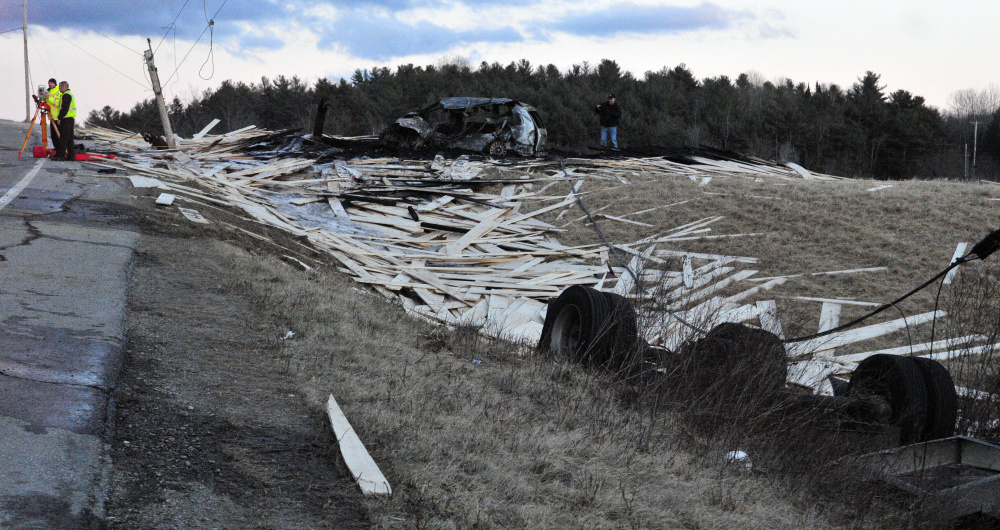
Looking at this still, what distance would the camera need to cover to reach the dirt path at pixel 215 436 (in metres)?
3.47

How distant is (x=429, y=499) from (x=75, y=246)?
6.62 m

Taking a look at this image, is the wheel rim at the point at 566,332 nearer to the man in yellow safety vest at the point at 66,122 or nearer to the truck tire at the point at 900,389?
the truck tire at the point at 900,389

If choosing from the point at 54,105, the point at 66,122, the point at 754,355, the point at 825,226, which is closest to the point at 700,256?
the point at 825,226

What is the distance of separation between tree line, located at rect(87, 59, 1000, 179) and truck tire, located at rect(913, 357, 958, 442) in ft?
99.6

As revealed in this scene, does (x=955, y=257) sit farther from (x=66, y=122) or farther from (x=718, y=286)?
(x=66, y=122)

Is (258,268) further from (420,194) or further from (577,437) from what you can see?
(420,194)

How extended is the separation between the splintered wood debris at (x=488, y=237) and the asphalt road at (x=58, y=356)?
282cm

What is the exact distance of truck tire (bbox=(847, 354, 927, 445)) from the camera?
21.4 feet

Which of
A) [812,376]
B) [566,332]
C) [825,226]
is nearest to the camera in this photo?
[566,332]

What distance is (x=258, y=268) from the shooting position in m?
8.88

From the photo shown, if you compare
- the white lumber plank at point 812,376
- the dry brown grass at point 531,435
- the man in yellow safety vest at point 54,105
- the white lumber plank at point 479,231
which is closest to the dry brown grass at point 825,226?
the white lumber plank at point 479,231

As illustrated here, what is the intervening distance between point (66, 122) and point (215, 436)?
15839 millimetres

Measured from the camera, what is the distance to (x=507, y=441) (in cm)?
471

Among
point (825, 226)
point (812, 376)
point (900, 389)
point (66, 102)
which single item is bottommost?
point (812, 376)
